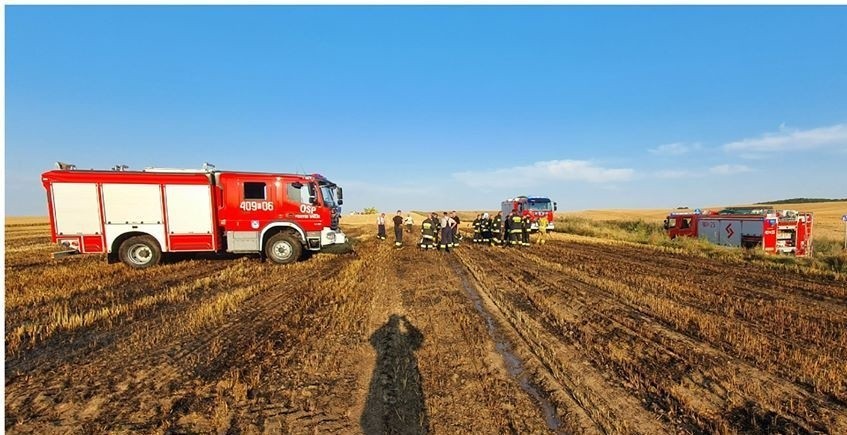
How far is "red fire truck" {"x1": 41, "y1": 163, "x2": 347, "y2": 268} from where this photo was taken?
32.6ft

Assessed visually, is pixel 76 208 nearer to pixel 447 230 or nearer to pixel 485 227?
pixel 447 230

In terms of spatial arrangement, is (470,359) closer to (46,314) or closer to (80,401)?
(80,401)

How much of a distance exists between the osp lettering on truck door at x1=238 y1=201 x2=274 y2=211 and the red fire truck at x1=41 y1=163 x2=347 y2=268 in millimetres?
26

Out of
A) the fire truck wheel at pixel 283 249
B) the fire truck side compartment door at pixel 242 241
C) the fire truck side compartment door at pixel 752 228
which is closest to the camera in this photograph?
the fire truck side compartment door at pixel 242 241

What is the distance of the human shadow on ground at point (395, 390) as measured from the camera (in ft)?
9.78

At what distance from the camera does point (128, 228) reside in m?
10.3

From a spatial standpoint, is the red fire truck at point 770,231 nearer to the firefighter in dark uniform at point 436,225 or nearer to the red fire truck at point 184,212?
the firefighter in dark uniform at point 436,225

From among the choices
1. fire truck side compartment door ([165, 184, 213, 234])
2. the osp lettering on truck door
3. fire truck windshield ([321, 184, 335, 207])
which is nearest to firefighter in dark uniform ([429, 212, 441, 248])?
fire truck windshield ([321, 184, 335, 207])

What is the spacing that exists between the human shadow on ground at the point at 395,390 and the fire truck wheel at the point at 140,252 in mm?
8628

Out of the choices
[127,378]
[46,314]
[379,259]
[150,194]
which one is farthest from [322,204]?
[127,378]

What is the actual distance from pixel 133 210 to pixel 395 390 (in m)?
10.2

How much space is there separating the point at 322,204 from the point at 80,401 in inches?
339

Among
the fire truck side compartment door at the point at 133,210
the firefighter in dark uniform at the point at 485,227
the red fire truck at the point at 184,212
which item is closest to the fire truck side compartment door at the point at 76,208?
the red fire truck at the point at 184,212

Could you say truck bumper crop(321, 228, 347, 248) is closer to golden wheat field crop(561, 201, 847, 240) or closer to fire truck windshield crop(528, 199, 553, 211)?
fire truck windshield crop(528, 199, 553, 211)
